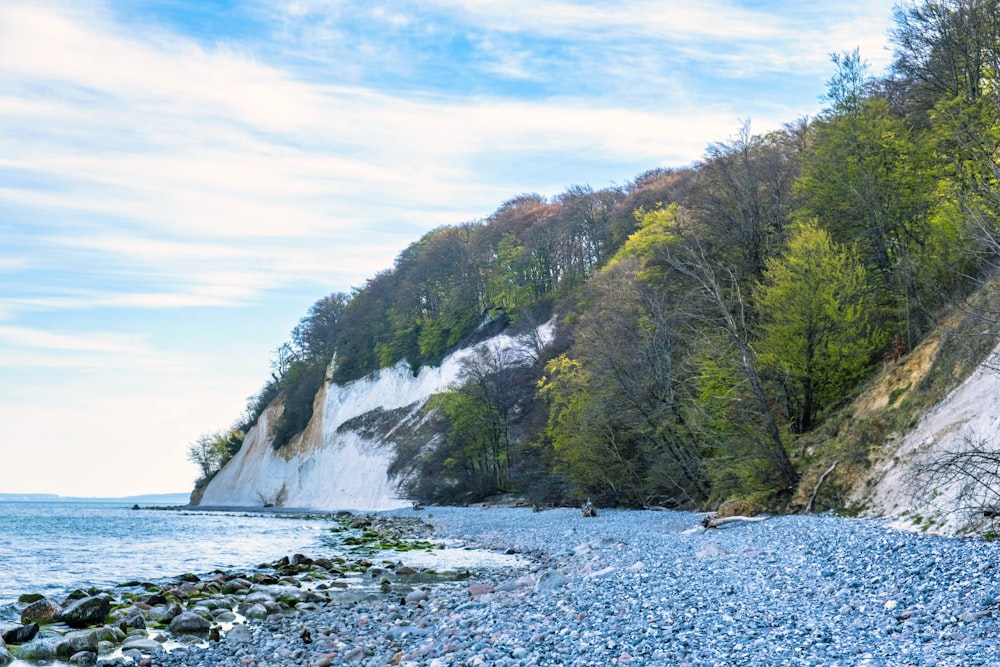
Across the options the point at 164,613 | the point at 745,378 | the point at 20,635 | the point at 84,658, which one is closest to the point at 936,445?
the point at 745,378

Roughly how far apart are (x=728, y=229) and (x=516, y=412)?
24483 mm

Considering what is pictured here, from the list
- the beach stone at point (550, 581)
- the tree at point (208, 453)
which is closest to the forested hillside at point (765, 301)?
the beach stone at point (550, 581)

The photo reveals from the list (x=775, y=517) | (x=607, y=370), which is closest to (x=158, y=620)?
(x=775, y=517)

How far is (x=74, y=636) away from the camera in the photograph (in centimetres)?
1128

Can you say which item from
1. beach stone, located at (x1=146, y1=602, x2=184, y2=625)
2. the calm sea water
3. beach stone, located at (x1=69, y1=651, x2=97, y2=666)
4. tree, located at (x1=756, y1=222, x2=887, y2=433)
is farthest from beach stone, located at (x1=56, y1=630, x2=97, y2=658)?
tree, located at (x1=756, y1=222, x2=887, y2=433)

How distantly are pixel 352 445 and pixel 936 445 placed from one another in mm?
54848

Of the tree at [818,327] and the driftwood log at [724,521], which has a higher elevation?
the tree at [818,327]

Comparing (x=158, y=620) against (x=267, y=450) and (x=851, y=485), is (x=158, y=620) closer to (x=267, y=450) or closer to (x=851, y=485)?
(x=851, y=485)

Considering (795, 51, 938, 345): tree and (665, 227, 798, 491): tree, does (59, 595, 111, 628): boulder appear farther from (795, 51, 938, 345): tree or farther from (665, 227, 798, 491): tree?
(795, 51, 938, 345): tree

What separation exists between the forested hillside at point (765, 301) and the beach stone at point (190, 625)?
12.9m

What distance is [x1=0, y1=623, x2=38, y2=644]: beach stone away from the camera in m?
11.6

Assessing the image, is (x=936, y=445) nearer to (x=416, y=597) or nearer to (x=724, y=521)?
(x=724, y=521)

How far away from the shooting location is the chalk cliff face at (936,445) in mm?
13555

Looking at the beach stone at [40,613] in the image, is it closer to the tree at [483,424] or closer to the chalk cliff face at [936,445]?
the chalk cliff face at [936,445]
